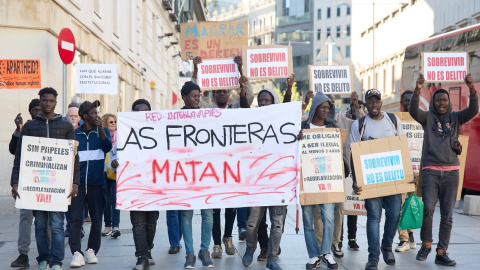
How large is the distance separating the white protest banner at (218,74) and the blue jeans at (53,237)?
139 inches

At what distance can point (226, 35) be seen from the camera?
13.5m

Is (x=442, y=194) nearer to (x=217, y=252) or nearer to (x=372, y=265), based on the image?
(x=372, y=265)

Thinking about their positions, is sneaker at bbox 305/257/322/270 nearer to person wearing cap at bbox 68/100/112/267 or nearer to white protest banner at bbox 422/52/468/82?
person wearing cap at bbox 68/100/112/267

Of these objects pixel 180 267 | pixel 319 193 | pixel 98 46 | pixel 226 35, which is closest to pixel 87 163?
pixel 180 267

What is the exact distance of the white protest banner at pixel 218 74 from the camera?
1082cm

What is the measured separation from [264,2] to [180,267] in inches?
4801

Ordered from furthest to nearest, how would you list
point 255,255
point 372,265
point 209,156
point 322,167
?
1. point 255,255
2. point 209,156
3. point 322,167
4. point 372,265

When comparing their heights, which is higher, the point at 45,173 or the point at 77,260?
the point at 45,173

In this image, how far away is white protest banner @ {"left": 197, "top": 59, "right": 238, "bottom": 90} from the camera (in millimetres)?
10820

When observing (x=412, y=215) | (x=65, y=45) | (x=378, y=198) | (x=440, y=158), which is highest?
(x=65, y=45)

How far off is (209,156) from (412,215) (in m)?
2.35

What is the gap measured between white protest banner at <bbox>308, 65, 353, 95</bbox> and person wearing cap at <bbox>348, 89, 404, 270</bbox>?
300cm

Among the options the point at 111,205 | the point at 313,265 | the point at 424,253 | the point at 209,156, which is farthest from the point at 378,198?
the point at 111,205

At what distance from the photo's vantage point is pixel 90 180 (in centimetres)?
845
